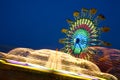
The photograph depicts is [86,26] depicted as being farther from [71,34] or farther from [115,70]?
[115,70]

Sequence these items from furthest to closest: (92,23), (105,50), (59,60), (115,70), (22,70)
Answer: (105,50), (115,70), (92,23), (59,60), (22,70)

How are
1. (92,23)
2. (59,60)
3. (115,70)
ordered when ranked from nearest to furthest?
(59,60), (92,23), (115,70)

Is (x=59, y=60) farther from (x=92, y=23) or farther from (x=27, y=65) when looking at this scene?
(x=92, y=23)

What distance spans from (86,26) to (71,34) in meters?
0.50

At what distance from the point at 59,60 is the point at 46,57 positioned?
0.27 meters

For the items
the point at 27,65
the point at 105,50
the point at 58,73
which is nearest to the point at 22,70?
the point at 27,65

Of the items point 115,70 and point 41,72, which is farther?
point 115,70

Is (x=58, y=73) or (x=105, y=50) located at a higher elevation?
(x=105, y=50)

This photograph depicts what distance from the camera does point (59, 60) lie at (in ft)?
16.1

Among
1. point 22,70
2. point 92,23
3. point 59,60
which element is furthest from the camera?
point 92,23

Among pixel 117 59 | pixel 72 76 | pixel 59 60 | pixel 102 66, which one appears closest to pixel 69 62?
pixel 59 60

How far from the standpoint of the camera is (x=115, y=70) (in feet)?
23.8

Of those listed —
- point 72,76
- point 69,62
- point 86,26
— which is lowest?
point 72,76

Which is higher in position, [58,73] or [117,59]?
[117,59]
